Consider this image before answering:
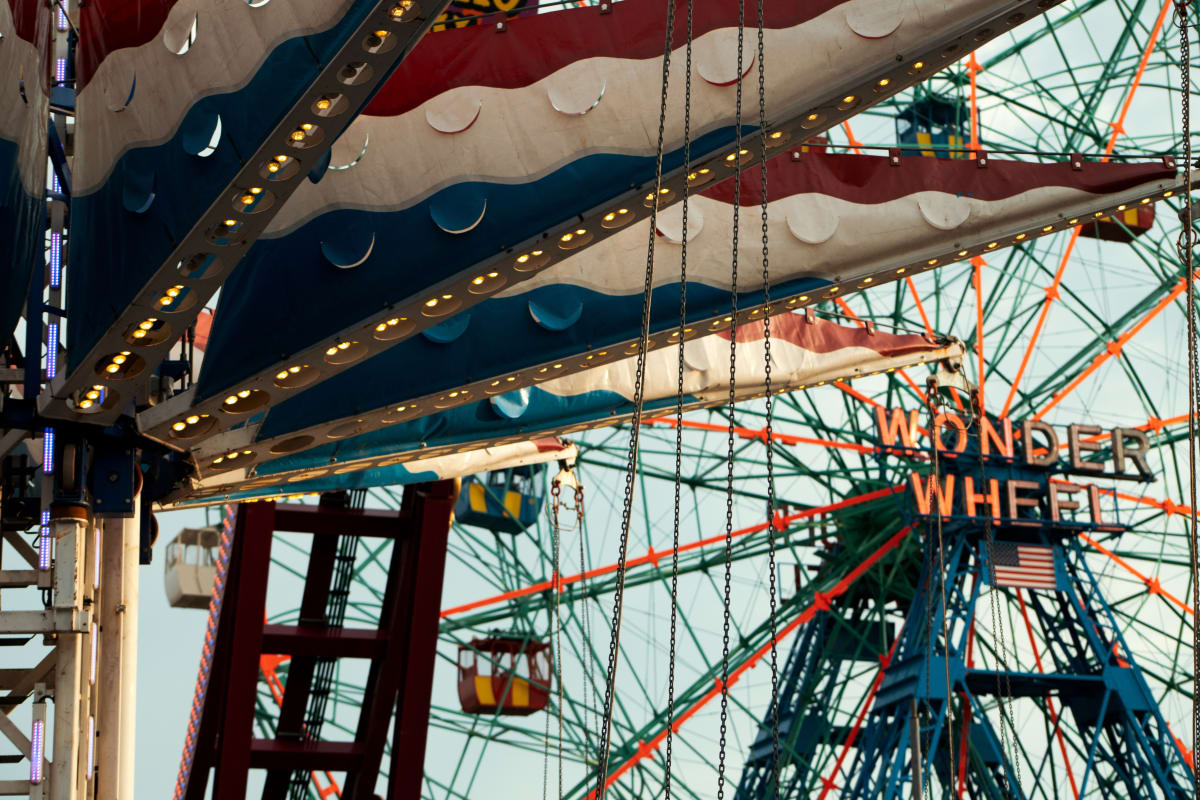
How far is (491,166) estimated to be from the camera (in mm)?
15844

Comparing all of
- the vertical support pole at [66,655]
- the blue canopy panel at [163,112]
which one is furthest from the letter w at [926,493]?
the blue canopy panel at [163,112]

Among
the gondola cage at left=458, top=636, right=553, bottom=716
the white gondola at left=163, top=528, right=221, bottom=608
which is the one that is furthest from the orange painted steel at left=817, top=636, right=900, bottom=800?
the white gondola at left=163, top=528, right=221, bottom=608

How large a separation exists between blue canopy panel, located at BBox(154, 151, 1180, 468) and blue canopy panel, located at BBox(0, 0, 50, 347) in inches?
115

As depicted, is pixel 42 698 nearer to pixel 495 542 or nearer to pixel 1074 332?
pixel 495 542

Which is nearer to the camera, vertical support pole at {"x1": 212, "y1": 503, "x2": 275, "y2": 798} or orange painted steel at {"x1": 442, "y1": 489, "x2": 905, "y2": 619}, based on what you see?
vertical support pole at {"x1": 212, "y1": 503, "x2": 275, "y2": 798}

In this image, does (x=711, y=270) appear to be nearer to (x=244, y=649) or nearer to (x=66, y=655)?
(x=66, y=655)

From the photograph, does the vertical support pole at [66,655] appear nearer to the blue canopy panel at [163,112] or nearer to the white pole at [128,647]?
the white pole at [128,647]

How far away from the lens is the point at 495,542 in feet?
140

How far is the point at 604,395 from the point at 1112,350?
2259 centimetres

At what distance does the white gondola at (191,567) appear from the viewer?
39.9m

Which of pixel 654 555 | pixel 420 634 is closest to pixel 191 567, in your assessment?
pixel 654 555

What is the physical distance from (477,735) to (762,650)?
6.27m

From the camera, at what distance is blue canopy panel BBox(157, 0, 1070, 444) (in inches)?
594

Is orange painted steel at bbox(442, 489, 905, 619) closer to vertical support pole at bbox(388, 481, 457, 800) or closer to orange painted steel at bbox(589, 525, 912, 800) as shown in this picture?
orange painted steel at bbox(589, 525, 912, 800)
